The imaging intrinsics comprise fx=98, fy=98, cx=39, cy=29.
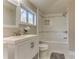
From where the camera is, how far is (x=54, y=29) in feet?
17.7

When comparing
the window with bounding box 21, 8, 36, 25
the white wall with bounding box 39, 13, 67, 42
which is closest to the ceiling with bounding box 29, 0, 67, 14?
the white wall with bounding box 39, 13, 67, 42

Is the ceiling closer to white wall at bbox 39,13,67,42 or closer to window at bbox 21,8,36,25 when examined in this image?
white wall at bbox 39,13,67,42

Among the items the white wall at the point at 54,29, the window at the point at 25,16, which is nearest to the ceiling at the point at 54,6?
the white wall at the point at 54,29

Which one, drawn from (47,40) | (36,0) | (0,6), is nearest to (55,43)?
(47,40)

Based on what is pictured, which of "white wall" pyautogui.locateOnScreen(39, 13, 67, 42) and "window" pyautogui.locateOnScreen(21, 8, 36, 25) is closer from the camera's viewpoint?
"window" pyautogui.locateOnScreen(21, 8, 36, 25)

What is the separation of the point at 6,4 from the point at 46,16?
3899 mm

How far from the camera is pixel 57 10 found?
518 cm

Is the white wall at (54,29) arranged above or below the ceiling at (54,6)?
below

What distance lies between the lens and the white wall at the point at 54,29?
5.27 m

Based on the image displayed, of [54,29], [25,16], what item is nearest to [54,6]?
[54,29]

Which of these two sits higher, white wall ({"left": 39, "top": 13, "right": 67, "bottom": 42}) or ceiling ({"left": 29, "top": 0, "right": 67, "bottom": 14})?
ceiling ({"left": 29, "top": 0, "right": 67, "bottom": 14})

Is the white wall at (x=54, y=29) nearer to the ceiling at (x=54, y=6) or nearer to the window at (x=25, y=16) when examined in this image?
the ceiling at (x=54, y=6)

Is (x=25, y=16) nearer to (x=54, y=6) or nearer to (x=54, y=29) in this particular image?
(x=54, y=6)

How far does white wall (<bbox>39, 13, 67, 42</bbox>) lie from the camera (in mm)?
5270
